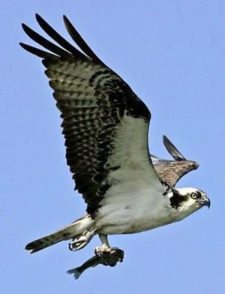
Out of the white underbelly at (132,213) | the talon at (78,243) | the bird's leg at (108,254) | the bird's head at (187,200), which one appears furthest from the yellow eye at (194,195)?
the talon at (78,243)

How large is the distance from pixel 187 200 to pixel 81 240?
120cm

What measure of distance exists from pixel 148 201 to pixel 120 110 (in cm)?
114

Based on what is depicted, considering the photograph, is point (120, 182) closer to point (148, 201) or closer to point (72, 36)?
point (148, 201)

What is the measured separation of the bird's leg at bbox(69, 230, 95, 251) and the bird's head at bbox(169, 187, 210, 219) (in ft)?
3.03

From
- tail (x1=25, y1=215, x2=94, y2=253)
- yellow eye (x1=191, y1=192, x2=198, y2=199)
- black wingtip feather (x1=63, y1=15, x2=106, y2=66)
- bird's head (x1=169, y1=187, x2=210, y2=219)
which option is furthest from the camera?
yellow eye (x1=191, y1=192, x2=198, y2=199)

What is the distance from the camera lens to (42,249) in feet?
54.2

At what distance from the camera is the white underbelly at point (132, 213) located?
1648 centimetres

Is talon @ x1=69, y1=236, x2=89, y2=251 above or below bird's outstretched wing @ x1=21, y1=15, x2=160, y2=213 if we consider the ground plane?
below

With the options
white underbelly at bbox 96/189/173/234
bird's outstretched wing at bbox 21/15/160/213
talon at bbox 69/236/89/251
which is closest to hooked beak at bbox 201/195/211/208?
white underbelly at bbox 96/189/173/234

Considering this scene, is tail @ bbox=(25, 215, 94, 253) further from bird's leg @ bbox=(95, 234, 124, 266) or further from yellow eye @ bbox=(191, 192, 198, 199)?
yellow eye @ bbox=(191, 192, 198, 199)

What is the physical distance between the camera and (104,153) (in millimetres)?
16359

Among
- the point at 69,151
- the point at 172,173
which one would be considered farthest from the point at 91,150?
the point at 172,173

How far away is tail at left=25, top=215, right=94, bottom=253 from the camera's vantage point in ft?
54.1

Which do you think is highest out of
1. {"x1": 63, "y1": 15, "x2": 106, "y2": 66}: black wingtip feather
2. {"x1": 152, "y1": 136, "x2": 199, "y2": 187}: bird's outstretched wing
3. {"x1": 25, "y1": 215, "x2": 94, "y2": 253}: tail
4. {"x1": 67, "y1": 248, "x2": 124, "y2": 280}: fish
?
{"x1": 63, "y1": 15, "x2": 106, "y2": 66}: black wingtip feather
